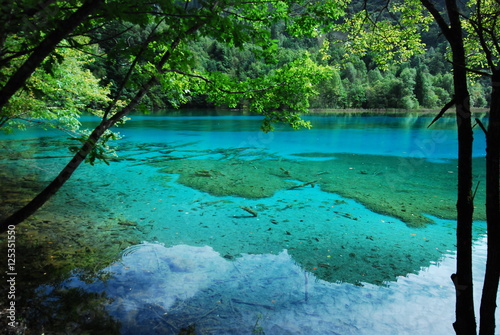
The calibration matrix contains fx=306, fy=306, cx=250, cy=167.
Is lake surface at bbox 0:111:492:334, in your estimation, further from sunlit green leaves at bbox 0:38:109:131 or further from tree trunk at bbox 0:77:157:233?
sunlit green leaves at bbox 0:38:109:131

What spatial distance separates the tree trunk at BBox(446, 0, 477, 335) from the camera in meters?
2.20

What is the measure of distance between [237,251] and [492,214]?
5441 millimetres

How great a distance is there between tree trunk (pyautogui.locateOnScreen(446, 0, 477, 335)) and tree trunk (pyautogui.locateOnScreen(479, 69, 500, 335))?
13 cm

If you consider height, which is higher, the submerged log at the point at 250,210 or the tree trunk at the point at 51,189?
the tree trunk at the point at 51,189

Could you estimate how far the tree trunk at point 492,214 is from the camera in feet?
6.56

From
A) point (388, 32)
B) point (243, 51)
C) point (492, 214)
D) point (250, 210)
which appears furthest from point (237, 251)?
point (492, 214)

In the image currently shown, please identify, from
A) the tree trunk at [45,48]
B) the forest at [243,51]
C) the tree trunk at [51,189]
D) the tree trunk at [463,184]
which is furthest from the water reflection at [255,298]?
the tree trunk at [45,48]

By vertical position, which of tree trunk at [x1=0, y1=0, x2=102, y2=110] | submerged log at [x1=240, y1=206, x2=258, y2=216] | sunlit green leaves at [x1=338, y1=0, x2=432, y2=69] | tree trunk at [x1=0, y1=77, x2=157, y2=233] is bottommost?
submerged log at [x1=240, y1=206, x2=258, y2=216]

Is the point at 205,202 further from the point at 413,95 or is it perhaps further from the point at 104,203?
the point at 413,95

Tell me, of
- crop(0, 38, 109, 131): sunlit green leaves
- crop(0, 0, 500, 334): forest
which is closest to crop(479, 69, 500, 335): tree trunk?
crop(0, 0, 500, 334): forest

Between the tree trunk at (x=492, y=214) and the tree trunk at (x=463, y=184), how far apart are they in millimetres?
128

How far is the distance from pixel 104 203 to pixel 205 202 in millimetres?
3151

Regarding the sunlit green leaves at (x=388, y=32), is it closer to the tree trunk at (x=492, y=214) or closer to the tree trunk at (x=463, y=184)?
the tree trunk at (x=463, y=184)

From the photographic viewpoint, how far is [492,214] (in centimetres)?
209
